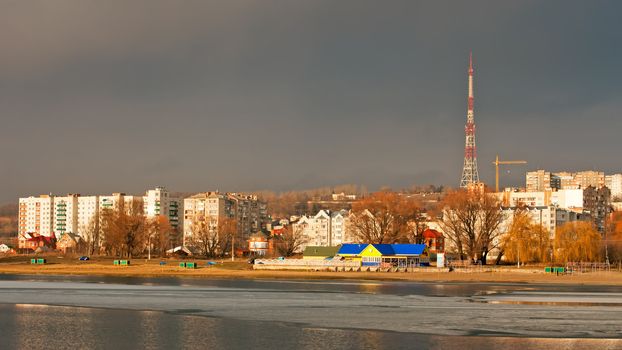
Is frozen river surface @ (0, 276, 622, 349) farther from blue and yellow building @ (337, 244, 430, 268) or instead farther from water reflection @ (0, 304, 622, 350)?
blue and yellow building @ (337, 244, 430, 268)

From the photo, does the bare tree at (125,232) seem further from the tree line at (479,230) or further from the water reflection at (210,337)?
the water reflection at (210,337)

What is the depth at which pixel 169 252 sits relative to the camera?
16150 centimetres

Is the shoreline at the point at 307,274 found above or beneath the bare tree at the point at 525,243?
beneath

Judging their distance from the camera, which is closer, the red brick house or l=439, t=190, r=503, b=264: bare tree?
l=439, t=190, r=503, b=264: bare tree

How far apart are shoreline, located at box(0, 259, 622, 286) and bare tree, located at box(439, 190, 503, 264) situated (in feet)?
54.9

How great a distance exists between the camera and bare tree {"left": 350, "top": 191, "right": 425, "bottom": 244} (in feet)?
416

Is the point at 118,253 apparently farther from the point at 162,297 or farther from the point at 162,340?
the point at 162,340

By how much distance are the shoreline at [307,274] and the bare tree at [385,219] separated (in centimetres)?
2307

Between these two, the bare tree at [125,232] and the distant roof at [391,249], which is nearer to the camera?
the distant roof at [391,249]

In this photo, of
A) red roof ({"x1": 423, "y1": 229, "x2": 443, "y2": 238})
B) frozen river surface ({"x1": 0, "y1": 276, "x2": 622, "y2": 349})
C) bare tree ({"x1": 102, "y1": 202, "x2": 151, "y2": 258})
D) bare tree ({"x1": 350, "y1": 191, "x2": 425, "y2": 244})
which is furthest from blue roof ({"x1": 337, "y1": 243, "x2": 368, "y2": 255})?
frozen river surface ({"x1": 0, "y1": 276, "x2": 622, "y2": 349})

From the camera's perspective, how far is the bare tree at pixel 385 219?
416ft

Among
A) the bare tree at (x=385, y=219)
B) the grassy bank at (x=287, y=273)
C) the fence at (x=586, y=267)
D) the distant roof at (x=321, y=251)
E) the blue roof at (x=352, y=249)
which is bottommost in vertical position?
the grassy bank at (x=287, y=273)

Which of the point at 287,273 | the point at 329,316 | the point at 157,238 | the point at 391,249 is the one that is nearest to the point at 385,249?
the point at 391,249

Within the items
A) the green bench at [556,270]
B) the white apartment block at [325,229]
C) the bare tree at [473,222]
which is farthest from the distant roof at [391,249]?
the white apartment block at [325,229]
